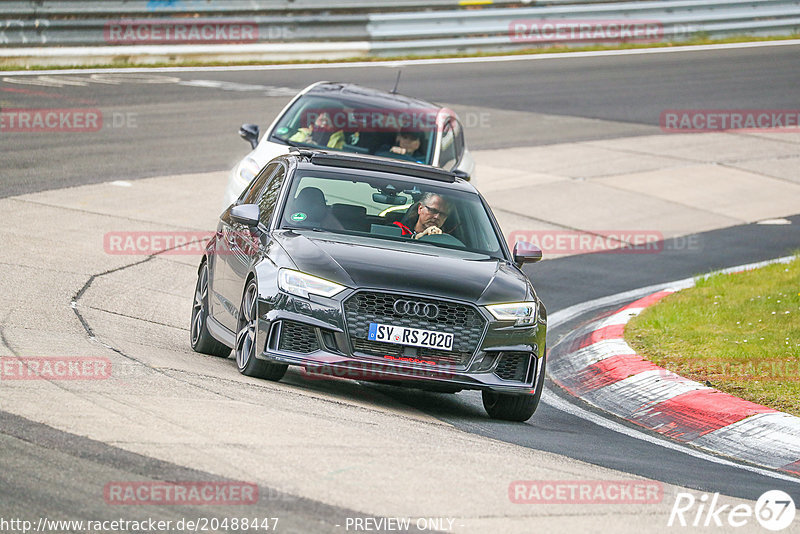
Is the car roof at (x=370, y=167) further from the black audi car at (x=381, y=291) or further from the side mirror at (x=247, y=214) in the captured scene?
the side mirror at (x=247, y=214)

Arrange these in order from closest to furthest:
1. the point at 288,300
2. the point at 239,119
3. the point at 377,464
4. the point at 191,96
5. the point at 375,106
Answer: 1. the point at 377,464
2. the point at 288,300
3. the point at 375,106
4. the point at 239,119
5. the point at 191,96

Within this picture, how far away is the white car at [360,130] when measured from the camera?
1465 centimetres

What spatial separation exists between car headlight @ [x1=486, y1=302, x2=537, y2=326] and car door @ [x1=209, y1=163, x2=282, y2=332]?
73.4 inches

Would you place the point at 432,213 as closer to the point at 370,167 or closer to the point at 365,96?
the point at 370,167

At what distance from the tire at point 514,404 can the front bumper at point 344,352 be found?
29 centimetres

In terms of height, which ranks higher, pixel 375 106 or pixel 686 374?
pixel 375 106

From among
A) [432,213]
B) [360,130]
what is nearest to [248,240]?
[432,213]

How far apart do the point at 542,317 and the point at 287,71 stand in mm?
20070

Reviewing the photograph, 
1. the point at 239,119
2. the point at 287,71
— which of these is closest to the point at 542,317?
the point at 239,119

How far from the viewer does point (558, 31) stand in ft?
109

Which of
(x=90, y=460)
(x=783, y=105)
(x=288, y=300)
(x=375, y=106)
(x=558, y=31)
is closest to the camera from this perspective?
(x=90, y=460)

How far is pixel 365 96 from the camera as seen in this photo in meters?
15.4

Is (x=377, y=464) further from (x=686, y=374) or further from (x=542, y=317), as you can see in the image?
(x=686, y=374)

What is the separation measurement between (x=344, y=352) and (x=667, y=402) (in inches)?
105
